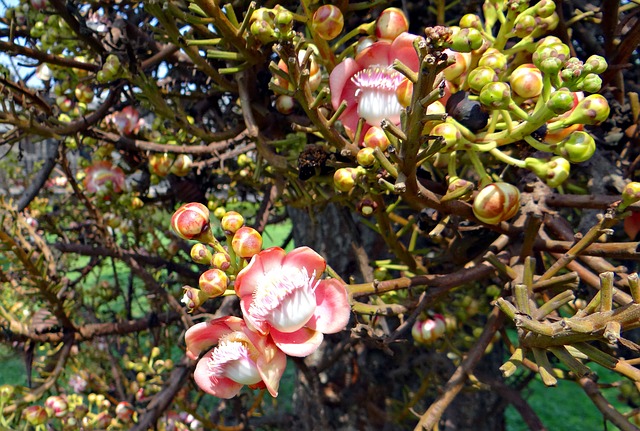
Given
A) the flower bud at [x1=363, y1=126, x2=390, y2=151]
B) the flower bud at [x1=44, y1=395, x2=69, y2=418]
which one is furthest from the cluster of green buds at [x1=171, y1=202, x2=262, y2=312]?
the flower bud at [x1=44, y1=395, x2=69, y2=418]

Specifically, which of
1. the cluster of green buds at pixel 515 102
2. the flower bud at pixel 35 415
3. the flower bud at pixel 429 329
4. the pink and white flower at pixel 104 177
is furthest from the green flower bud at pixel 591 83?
the flower bud at pixel 35 415

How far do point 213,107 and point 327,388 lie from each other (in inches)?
43.2

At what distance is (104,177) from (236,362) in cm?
107

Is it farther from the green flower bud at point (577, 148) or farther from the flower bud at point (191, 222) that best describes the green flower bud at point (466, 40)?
the flower bud at point (191, 222)

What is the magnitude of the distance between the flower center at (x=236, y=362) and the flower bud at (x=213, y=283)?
88 millimetres

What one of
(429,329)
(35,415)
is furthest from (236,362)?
(35,415)

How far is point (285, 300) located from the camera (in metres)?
0.65

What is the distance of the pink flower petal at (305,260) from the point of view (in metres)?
0.69

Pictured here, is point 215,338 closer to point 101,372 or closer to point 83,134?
point 83,134

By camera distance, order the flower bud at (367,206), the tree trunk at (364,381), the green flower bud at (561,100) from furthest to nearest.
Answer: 1. the tree trunk at (364,381)
2. the flower bud at (367,206)
3. the green flower bud at (561,100)

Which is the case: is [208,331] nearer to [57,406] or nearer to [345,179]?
[345,179]

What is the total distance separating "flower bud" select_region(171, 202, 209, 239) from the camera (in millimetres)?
688

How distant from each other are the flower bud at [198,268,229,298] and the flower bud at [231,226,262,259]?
0.04 metres

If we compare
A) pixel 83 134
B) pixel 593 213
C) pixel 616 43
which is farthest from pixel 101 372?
pixel 616 43
